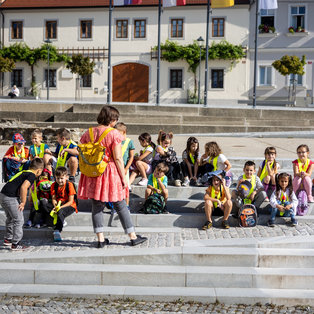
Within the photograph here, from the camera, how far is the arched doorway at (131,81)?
115 feet

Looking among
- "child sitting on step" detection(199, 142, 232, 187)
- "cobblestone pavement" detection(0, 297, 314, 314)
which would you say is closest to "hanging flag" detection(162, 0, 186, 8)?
"child sitting on step" detection(199, 142, 232, 187)

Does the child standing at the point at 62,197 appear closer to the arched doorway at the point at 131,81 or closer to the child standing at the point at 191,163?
the child standing at the point at 191,163

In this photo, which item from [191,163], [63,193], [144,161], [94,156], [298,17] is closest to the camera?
[94,156]

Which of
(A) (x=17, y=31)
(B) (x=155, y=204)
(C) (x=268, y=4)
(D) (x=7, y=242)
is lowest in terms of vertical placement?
(D) (x=7, y=242)

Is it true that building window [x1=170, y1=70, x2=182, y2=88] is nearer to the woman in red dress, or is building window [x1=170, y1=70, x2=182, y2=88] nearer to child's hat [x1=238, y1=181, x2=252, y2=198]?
child's hat [x1=238, y1=181, x2=252, y2=198]

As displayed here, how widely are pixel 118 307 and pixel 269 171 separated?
3.59 m

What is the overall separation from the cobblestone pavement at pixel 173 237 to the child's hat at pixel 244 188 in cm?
50

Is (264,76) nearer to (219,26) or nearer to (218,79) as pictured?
(218,79)

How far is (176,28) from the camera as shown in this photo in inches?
1362

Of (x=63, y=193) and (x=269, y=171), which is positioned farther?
(x=269, y=171)

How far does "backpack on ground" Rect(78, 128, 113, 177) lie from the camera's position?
21.6 feet

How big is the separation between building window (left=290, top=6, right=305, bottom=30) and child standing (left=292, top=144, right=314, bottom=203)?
87.0 feet

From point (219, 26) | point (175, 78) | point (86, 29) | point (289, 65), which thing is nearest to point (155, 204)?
point (289, 65)

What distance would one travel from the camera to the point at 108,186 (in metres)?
6.66
